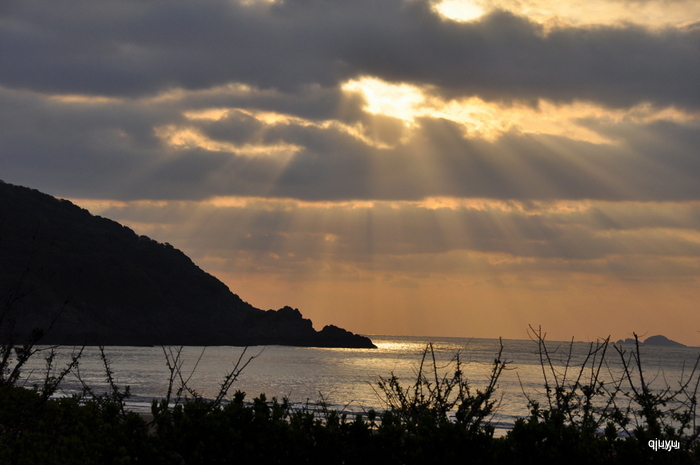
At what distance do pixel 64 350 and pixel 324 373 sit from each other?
73.5m

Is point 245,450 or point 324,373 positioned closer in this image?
point 245,450

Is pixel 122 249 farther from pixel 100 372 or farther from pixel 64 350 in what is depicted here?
pixel 100 372

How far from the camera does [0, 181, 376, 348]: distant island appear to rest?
142625 millimetres

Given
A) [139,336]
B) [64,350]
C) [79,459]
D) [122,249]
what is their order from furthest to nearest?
[122,249] → [139,336] → [64,350] → [79,459]

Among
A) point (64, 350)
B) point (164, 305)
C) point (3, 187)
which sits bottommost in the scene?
point (64, 350)

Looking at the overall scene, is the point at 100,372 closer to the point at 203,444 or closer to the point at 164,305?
the point at 203,444

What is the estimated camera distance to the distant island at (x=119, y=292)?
143 metres

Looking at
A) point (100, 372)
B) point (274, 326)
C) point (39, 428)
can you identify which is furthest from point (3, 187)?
point (39, 428)

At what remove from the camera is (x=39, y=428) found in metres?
9.31

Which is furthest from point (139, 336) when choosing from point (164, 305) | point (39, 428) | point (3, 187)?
point (39, 428)

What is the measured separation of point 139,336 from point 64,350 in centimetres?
2573

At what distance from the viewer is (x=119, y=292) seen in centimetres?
16600

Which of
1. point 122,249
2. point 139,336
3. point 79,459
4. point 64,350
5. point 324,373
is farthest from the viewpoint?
point 122,249

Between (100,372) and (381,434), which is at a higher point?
(381,434)
